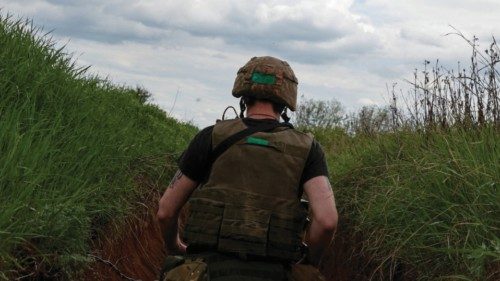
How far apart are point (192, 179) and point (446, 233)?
2020 millimetres

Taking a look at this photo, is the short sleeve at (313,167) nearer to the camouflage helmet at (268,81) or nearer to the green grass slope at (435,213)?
the camouflage helmet at (268,81)

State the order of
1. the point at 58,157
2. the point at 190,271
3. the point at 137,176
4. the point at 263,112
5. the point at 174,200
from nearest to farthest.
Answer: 1. the point at 190,271
2. the point at 263,112
3. the point at 174,200
4. the point at 58,157
5. the point at 137,176

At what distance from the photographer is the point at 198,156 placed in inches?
144

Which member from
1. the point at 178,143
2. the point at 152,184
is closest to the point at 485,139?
the point at 152,184

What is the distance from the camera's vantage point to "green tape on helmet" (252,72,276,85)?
368cm

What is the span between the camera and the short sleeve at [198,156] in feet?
12.0

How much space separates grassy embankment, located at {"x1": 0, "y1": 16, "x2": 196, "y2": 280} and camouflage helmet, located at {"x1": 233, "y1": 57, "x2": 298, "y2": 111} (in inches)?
59.1

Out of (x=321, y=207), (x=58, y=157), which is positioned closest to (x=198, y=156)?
(x=321, y=207)

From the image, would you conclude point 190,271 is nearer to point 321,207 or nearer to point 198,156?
point 198,156

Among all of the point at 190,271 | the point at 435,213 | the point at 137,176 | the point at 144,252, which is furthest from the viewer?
the point at 137,176

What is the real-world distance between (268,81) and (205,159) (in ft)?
Result: 1.67

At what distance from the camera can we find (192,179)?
12.3ft

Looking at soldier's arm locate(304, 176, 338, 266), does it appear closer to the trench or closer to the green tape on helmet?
the green tape on helmet

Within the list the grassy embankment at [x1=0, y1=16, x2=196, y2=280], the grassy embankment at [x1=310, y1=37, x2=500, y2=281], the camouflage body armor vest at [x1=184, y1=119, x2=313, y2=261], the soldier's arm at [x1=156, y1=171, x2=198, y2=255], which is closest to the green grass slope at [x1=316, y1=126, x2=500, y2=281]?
the grassy embankment at [x1=310, y1=37, x2=500, y2=281]
